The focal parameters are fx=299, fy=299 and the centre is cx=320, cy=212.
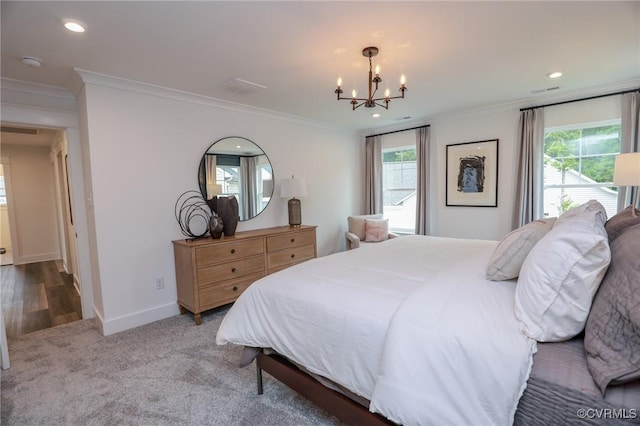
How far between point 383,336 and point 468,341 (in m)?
0.34

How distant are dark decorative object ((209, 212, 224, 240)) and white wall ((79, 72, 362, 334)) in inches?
16.4

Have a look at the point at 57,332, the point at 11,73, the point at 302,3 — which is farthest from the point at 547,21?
the point at 57,332

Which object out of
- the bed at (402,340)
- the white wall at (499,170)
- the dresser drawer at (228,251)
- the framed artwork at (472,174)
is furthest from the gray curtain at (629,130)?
the dresser drawer at (228,251)

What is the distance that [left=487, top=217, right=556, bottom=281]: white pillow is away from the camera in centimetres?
155

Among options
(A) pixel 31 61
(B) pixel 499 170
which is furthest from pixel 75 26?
(B) pixel 499 170

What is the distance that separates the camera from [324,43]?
2.27 m

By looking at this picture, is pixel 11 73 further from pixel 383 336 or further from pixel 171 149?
pixel 383 336

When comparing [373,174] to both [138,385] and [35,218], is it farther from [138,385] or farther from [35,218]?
[35,218]

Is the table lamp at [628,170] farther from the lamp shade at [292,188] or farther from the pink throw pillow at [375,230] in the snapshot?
the lamp shade at [292,188]

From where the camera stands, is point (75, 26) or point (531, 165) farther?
point (531, 165)

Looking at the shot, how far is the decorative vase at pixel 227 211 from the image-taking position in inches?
135

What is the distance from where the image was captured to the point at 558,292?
113 cm

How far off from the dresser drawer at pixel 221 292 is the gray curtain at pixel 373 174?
276cm

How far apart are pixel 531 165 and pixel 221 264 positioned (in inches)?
155
